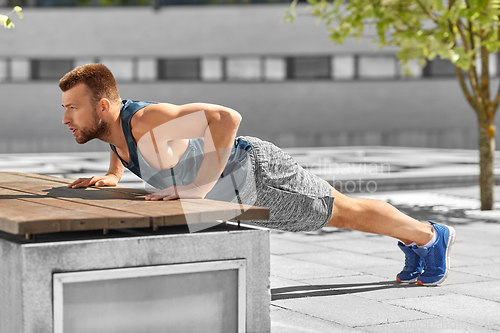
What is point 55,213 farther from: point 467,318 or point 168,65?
point 168,65

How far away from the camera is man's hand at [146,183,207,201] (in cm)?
359

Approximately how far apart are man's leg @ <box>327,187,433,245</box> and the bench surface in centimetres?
120

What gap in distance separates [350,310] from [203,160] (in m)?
1.35

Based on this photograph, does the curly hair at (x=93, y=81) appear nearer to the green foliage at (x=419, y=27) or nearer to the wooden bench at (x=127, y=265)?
the wooden bench at (x=127, y=265)

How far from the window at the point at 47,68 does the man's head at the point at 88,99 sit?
23.2m

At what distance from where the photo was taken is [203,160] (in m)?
3.83

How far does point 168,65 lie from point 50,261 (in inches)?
938

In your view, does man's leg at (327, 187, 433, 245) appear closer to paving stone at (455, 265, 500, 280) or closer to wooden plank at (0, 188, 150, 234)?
paving stone at (455, 265, 500, 280)

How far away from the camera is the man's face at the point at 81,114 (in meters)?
3.79

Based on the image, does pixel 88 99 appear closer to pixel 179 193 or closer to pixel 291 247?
pixel 179 193

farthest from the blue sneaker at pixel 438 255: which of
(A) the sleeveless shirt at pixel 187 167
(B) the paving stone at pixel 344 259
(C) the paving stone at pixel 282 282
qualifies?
(A) the sleeveless shirt at pixel 187 167

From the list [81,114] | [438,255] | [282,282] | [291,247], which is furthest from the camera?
[291,247]

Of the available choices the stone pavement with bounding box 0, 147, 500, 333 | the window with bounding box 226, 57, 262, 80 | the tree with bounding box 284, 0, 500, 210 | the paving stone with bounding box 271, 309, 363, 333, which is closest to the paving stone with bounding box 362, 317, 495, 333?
the stone pavement with bounding box 0, 147, 500, 333

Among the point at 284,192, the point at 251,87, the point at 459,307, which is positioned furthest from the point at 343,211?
the point at 251,87
